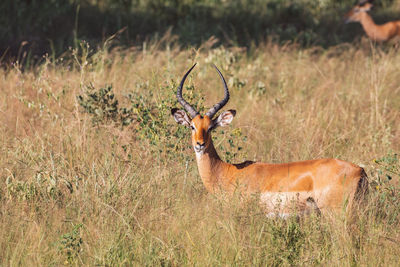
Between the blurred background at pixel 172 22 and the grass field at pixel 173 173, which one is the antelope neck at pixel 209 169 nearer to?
the grass field at pixel 173 173

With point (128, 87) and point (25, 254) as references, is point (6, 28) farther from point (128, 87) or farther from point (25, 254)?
point (25, 254)

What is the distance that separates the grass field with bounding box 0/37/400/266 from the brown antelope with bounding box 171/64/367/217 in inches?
6.2

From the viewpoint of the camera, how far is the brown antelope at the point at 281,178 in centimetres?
481

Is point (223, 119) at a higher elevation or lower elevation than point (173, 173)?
higher

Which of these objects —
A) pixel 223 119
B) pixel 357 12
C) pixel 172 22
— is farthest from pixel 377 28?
pixel 223 119

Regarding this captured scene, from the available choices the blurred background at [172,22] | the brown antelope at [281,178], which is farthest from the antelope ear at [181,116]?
the blurred background at [172,22]

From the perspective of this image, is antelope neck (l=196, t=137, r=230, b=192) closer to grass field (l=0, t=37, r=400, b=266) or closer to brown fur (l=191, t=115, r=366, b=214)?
brown fur (l=191, t=115, r=366, b=214)

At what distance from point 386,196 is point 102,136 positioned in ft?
9.78

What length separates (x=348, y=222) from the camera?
4.61m

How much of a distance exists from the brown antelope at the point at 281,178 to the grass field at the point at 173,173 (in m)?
0.16

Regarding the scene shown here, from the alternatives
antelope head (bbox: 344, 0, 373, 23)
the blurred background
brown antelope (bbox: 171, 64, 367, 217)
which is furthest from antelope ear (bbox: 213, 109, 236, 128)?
antelope head (bbox: 344, 0, 373, 23)

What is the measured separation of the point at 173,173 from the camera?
5.56 metres

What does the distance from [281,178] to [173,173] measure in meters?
1.02

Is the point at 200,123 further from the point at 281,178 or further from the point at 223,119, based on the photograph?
the point at 281,178
